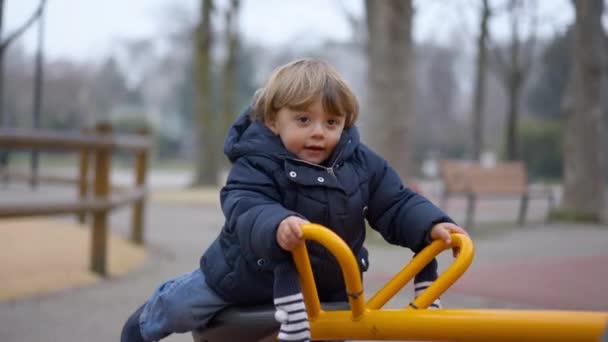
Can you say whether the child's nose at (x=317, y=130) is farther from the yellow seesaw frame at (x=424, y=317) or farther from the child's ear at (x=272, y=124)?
the yellow seesaw frame at (x=424, y=317)

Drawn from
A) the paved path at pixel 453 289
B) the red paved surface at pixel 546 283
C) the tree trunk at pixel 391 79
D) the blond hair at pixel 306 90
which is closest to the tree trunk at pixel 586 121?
the paved path at pixel 453 289

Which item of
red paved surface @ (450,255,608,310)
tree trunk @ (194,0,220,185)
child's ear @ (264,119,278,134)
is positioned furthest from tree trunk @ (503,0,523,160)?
child's ear @ (264,119,278,134)

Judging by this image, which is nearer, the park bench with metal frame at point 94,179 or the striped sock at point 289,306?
the striped sock at point 289,306

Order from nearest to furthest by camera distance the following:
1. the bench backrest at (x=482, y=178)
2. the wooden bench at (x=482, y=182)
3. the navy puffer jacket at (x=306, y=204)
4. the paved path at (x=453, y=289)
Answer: the navy puffer jacket at (x=306, y=204) < the paved path at (x=453, y=289) < the wooden bench at (x=482, y=182) < the bench backrest at (x=482, y=178)

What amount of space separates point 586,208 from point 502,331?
9761 millimetres

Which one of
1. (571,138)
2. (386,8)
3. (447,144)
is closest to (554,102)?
(447,144)

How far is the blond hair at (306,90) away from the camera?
2.37 meters

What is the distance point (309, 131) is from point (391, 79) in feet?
21.9

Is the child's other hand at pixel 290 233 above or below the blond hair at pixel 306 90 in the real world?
below

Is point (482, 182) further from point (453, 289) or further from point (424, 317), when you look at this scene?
point (424, 317)

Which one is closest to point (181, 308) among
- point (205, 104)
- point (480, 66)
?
point (480, 66)

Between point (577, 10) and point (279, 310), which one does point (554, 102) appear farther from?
point (279, 310)

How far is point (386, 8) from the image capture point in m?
8.84

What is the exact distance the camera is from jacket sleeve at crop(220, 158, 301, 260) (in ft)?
6.99
